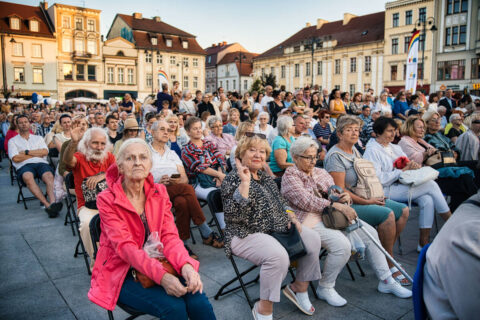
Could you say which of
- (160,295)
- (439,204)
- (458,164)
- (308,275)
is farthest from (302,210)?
(458,164)

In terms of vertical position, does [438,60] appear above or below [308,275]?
above

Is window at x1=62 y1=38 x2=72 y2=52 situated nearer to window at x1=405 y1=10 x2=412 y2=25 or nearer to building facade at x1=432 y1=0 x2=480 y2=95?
window at x1=405 y1=10 x2=412 y2=25

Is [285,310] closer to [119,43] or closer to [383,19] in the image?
[119,43]

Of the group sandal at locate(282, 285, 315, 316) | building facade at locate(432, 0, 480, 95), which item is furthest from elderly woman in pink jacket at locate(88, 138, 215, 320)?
building facade at locate(432, 0, 480, 95)

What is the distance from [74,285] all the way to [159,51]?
164ft

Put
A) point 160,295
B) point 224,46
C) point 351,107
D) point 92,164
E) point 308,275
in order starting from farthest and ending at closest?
point 224,46, point 351,107, point 92,164, point 308,275, point 160,295

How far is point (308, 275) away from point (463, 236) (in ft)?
6.39

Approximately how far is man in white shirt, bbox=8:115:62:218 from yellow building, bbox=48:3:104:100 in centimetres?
4042

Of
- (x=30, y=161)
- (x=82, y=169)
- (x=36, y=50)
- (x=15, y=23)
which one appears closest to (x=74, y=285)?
(x=82, y=169)

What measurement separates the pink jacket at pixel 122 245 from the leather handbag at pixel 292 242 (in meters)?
0.83

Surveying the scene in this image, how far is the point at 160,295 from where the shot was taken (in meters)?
2.25

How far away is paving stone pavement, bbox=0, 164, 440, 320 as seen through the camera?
10.0 feet

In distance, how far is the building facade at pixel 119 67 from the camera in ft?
149

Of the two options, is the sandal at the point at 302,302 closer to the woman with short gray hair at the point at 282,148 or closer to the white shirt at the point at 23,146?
the woman with short gray hair at the point at 282,148
